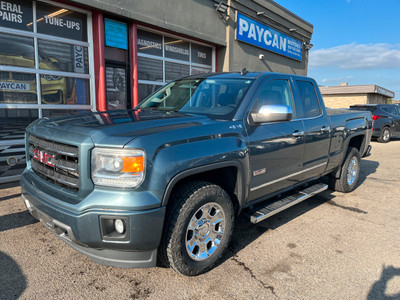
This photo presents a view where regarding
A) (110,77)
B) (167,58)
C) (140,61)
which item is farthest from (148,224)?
(167,58)

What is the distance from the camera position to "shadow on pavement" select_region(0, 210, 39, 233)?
3.58m

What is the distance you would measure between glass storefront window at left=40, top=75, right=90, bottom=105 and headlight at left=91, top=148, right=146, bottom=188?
5583 millimetres

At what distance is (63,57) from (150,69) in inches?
104

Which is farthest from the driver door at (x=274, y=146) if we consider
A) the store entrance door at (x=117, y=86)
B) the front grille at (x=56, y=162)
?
the store entrance door at (x=117, y=86)

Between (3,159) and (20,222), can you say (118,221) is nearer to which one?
(20,222)

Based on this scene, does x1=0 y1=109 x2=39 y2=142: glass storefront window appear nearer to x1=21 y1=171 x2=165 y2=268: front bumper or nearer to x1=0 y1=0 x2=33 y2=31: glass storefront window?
x1=0 y1=0 x2=33 y2=31: glass storefront window

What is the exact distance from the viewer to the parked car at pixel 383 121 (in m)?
13.5

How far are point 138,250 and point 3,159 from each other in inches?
222

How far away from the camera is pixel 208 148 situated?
2.61m

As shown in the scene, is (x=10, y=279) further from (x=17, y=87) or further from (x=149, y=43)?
(x=149, y=43)

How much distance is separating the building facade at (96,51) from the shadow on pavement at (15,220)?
738mm

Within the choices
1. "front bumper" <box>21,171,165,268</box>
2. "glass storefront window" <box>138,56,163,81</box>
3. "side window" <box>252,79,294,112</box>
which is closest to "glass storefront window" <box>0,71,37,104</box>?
"glass storefront window" <box>138,56,163,81</box>

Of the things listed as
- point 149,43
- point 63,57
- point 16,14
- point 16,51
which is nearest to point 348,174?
point 149,43

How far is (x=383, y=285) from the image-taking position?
2.66 m
